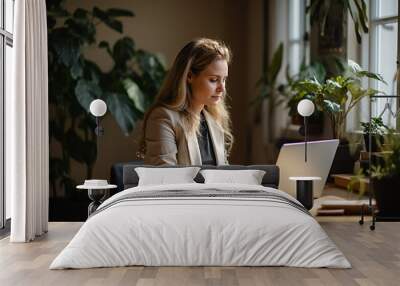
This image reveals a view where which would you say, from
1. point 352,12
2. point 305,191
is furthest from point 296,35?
point 305,191

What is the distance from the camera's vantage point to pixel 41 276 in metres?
3.92

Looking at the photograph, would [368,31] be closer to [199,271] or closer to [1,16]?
[1,16]

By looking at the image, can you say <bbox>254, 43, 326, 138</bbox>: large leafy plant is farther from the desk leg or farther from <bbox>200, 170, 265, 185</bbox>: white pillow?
<bbox>200, 170, 265, 185</bbox>: white pillow

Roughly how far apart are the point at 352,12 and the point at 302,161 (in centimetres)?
224

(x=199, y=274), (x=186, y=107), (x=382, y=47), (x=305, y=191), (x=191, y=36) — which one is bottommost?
(x=199, y=274)

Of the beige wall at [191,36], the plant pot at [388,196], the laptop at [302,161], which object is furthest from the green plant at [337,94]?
the beige wall at [191,36]

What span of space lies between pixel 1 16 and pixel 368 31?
392 cm

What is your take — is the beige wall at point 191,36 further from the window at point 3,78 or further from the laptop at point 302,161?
the laptop at point 302,161

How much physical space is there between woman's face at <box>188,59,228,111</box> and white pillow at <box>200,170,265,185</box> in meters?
0.51

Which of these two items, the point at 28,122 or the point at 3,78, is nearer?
the point at 28,122

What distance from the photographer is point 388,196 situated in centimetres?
687

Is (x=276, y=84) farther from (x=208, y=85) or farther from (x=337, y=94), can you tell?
(x=208, y=85)

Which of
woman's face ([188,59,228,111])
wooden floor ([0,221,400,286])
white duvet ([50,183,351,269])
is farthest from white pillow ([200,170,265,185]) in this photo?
white duvet ([50,183,351,269])

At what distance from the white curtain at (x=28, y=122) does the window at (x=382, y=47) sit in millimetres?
3599
